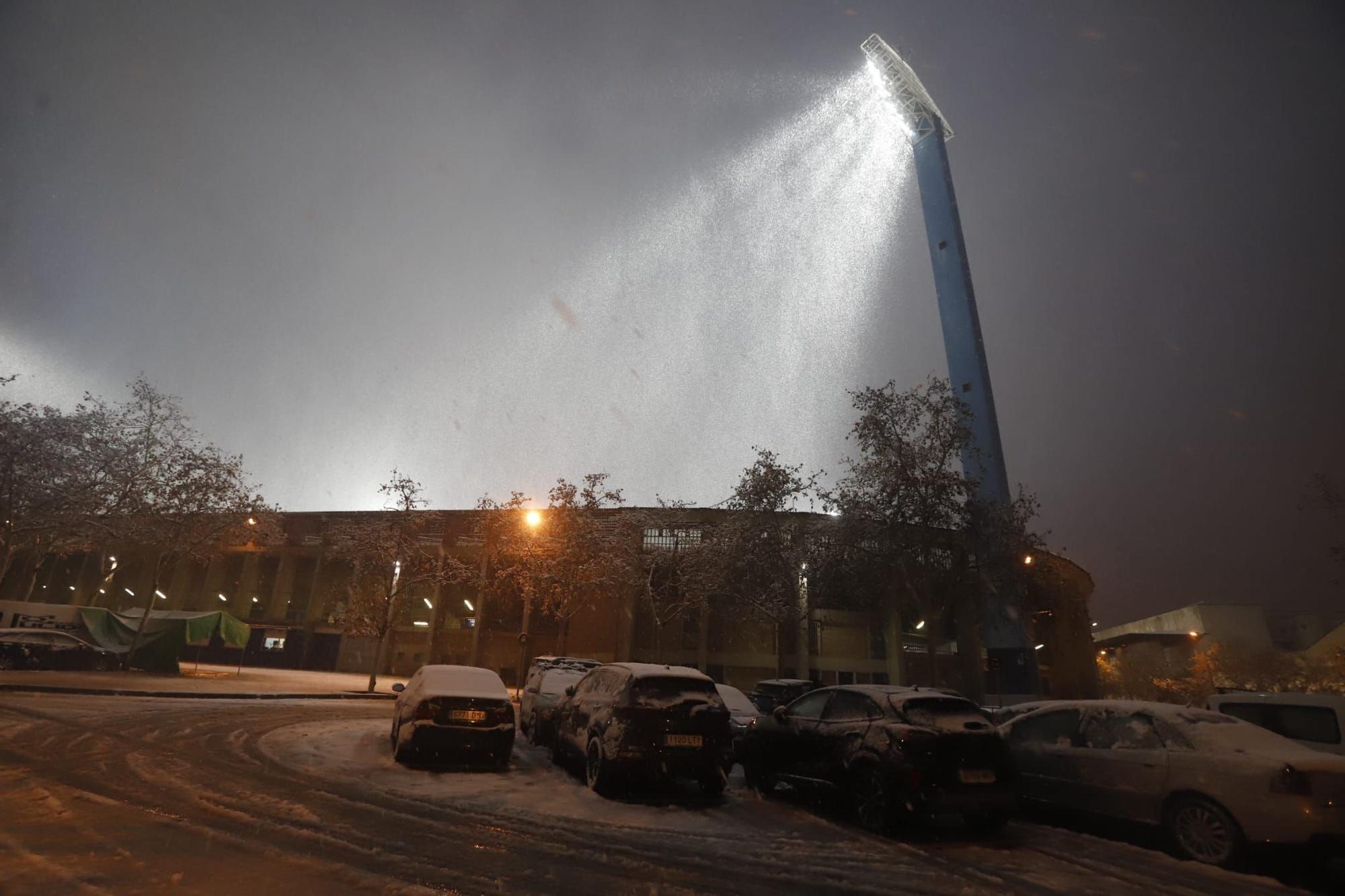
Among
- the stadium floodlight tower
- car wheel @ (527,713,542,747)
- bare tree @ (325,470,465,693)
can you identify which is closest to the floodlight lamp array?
the stadium floodlight tower

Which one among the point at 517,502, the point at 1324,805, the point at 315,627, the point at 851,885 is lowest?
the point at 851,885

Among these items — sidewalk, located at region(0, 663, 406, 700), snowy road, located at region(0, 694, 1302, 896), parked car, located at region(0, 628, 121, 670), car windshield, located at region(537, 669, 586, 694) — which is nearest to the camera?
snowy road, located at region(0, 694, 1302, 896)

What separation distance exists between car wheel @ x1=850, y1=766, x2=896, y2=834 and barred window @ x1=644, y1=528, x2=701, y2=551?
85.4 feet

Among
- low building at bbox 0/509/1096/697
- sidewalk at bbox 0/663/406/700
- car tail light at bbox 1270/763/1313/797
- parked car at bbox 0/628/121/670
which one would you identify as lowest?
car tail light at bbox 1270/763/1313/797

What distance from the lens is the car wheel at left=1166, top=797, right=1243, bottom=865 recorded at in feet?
20.0

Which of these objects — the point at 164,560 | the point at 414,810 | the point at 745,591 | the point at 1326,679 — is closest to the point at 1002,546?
the point at 745,591

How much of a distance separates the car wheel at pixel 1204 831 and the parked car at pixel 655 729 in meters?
4.70

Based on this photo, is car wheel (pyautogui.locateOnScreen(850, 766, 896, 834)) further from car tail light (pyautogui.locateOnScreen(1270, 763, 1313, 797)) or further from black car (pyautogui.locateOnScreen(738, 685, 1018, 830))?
car tail light (pyautogui.locateOnScreen(1270, 763, 1313, 797))

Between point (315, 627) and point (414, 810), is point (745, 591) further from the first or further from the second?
point (315, 627)

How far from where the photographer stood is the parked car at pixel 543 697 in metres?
11.9

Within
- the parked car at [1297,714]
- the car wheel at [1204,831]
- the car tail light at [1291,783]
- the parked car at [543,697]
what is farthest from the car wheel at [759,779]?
the parked car at [1297,714]

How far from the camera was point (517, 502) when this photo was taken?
31375mm

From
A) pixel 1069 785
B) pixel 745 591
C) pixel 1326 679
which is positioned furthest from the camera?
pixel 1326 679

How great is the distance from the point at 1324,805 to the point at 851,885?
440 cm
